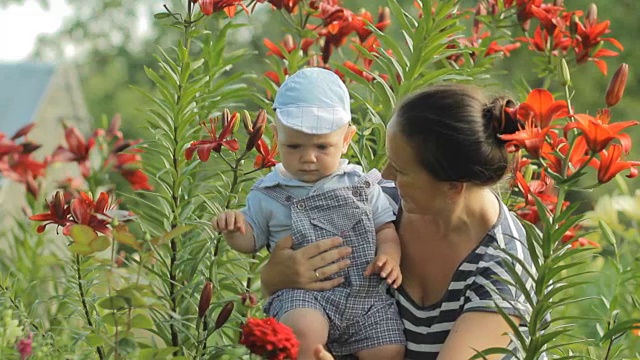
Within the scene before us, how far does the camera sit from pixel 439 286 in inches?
97.7

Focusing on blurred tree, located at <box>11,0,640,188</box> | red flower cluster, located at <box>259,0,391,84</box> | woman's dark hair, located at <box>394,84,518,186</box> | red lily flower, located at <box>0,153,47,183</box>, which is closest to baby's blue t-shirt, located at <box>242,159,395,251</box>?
woman's dark hair, located at <box>394,84,518,186</box>

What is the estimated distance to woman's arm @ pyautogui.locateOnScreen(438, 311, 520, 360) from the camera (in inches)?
90.9

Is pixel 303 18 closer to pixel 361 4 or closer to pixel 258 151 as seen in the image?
pixel 258 151

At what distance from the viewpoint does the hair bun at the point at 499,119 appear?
7.55 ft

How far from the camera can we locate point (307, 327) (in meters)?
2.36

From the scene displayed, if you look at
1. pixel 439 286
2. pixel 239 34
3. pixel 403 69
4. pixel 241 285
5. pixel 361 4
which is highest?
pixel 403 69

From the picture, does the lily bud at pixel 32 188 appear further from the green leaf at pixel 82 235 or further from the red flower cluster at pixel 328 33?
the green leaf at pixel 82 235

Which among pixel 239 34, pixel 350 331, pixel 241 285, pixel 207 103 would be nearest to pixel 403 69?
pixel 207 103

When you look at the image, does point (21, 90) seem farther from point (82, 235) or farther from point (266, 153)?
point (82, 235)

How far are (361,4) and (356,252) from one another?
10.5 m

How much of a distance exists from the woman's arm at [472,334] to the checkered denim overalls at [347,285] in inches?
6.6

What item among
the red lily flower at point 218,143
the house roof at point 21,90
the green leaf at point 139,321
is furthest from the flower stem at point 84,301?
the house roof at point 21,90

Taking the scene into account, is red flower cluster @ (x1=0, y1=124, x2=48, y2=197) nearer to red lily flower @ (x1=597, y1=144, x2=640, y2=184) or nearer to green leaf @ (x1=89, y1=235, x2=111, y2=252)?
green leaf @ (x1=89, y1=235, x2=111, y2=252)

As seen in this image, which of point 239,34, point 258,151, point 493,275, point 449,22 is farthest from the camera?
point 239,34
